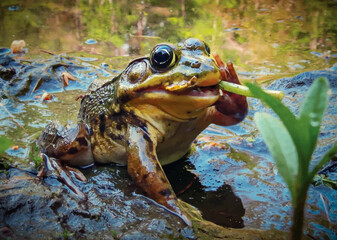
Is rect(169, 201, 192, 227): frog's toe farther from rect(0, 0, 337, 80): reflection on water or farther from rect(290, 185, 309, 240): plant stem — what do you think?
rect(0, 0, 337, 80): reflection on water

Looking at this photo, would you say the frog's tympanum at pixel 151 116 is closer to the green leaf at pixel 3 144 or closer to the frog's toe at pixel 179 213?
the frog's toe at pixel 179 213

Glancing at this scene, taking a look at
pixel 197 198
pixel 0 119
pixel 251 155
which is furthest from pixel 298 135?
pixel 0 119

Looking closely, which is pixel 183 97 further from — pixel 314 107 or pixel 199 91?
pixel 314 107

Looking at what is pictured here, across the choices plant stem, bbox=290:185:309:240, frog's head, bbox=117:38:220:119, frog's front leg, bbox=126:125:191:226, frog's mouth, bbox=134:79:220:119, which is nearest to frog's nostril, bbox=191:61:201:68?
frog's head, bbox=117:38:220:119

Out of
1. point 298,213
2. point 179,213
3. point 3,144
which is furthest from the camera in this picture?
point 179,213

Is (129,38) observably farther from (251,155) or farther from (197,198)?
(197,198)

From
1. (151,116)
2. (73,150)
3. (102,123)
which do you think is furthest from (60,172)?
(151,116)

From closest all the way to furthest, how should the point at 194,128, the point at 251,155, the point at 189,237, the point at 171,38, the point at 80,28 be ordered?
the point at 189,237
the point at 194,128
the point at 251,155
the point at 171,38
the point at 80,28
